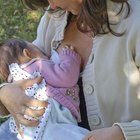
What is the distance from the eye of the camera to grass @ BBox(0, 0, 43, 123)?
388 cm

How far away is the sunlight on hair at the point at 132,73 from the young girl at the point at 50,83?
0.24 m

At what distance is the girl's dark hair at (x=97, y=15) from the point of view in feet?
6.08

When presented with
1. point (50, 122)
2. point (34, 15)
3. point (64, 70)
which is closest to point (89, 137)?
point (50, 122)

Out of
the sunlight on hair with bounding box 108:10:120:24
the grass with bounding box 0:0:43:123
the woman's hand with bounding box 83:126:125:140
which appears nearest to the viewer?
the woman's hand with bounding box 83:126:125:140

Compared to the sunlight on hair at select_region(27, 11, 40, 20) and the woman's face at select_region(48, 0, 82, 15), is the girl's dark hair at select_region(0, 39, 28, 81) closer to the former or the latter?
the woman's face at select_region(48, 0, 82, 15)

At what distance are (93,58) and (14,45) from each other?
0.37 meters

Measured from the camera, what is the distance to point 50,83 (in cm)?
209

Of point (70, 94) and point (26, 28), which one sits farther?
point (26, 28)

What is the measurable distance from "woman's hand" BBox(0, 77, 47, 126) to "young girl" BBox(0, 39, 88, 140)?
0.02 metres

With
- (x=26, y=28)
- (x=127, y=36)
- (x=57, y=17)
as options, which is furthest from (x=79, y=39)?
(x=26, y=28)

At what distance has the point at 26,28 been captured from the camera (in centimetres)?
391

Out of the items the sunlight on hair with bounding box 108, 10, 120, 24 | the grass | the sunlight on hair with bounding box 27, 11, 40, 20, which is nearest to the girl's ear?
the sunlight on hair with bounding box 108, 10, 120, 24

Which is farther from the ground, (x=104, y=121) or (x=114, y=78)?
(x=114, y=78)

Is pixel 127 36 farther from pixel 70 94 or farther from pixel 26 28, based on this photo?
pixel 26 28
